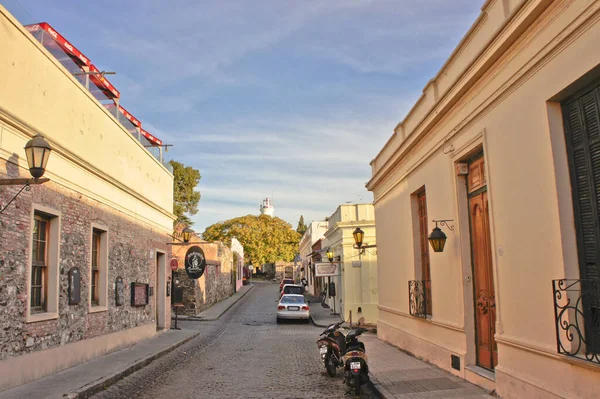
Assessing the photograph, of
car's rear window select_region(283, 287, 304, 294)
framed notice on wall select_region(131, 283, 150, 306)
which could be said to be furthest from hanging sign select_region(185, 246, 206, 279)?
car's rear window select_region(283, 287, 304, 294)

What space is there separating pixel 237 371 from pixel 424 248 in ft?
15.9

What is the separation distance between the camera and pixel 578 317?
18.4 ft

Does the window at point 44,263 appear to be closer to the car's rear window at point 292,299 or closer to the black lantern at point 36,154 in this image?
the black lantern at point 36,154

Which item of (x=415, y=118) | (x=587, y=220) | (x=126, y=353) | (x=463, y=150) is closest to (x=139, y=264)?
(x=126, y=353)

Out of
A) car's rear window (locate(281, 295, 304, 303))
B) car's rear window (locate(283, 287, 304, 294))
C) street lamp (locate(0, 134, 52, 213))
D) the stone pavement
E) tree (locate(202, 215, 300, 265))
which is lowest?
the stone pavement

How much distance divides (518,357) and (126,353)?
9.41 meters

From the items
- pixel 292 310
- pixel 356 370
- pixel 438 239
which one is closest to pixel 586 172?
pixel 438 239

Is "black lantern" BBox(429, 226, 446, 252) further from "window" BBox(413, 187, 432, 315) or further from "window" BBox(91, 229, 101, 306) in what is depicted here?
"window" BBox(91, 229, 101, 306)

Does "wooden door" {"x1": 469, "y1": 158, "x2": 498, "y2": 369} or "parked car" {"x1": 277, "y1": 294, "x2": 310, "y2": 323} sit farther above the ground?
"wooden door" {"x1": 469, "y1": 158, "x2": 498, "y2": 369}

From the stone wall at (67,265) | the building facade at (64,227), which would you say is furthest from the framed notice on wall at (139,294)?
the stone wall at (67,265)

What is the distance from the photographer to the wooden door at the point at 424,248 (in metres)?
11.2

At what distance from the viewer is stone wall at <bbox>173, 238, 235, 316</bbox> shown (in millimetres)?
25991

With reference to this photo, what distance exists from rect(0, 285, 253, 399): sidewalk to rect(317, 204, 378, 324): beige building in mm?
9309

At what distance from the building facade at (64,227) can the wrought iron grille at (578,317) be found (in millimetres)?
7796
